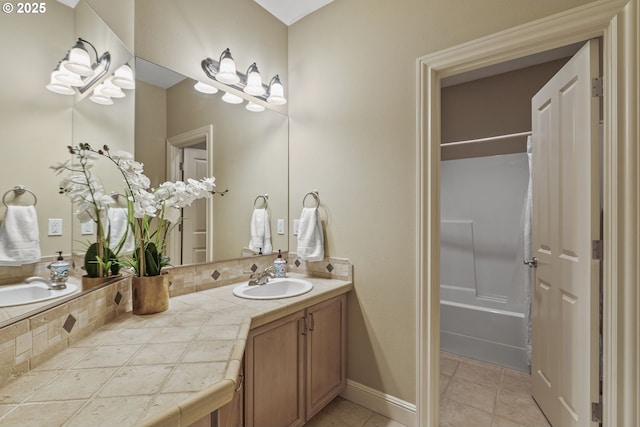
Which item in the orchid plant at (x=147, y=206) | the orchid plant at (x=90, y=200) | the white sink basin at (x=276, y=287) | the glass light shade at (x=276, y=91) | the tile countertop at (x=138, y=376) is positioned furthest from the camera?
the glass light shade at (x=276, y=91)

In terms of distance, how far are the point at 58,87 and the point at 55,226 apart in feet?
1.42

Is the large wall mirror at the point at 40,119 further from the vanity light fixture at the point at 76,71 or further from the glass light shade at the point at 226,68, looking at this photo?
the glass light shade at the point at 226,68

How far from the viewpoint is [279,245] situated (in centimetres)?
230

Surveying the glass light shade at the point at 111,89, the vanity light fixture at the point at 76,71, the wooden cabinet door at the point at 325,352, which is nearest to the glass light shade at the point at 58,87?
the vanity light fixture at the point at 76,71

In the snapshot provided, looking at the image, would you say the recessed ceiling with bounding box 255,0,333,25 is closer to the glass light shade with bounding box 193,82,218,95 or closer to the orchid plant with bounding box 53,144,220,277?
the glass light shade with bounding box 193,82,218,95

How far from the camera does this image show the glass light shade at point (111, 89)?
124cm

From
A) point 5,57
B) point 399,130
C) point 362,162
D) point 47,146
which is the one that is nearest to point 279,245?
point 362,162

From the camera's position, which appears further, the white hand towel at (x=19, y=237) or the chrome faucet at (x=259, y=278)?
the chrome faucet at (x=259, y=278)

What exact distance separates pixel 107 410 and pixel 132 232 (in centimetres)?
85

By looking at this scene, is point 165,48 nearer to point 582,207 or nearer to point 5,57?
point 5,57

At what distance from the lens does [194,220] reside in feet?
5.80

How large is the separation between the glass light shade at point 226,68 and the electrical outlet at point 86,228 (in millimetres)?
1214

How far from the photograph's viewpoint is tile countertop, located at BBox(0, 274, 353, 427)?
0.66 metres

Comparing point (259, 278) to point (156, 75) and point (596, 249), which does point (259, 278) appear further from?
point (596, 249)
